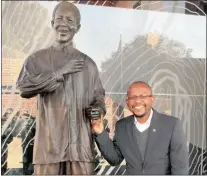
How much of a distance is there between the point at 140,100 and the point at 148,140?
8.5 inches

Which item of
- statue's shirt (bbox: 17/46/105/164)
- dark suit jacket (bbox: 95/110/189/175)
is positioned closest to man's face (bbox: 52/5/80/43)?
statue's shirt (bbox: 17/46/105/164)

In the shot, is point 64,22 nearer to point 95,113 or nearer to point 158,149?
point 95,113

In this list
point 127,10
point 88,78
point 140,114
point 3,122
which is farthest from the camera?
point 127,10

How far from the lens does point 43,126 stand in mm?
2207

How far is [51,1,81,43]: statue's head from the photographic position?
224cm

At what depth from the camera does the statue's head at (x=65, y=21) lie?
2236 millimetres

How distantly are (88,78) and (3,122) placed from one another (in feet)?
5.43

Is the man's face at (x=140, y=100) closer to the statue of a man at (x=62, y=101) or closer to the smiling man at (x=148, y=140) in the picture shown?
the smiling man at (x=148, y=140)

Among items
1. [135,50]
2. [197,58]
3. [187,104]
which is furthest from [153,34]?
[187,104]

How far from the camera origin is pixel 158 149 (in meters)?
2.13

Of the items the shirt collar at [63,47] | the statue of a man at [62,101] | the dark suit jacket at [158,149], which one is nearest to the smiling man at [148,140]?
the dark suit jacket at [158,149]

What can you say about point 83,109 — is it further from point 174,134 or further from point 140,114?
point 174,134

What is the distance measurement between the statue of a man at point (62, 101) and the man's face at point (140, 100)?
178mm

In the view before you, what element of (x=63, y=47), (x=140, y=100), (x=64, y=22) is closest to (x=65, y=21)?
(x=64, y=22)
